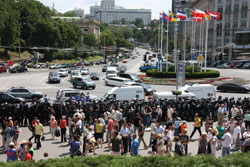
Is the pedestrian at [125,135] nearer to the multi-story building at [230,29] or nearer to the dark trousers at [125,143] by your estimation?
the dark trousers at [125,143]

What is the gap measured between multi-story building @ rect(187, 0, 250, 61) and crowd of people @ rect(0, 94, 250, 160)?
211 feet

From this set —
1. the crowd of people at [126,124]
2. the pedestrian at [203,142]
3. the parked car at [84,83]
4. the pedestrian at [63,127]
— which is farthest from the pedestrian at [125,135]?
the parked car at [84,83]

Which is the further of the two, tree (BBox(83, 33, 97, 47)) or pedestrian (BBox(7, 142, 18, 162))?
tree (BBox(83, 33, 97, 47))

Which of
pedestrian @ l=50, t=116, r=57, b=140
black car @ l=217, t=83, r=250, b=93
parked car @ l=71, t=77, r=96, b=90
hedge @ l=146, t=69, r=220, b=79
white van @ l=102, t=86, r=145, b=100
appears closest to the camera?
pedestrian @ l=50, t=116, r=57, b=140

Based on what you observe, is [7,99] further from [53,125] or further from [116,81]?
[116,81]

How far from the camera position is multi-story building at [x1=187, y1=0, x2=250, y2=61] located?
8356 cm

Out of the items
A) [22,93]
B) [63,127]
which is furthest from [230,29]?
[63,127]

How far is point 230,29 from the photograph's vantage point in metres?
87.8

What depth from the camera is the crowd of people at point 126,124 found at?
12.8 metres

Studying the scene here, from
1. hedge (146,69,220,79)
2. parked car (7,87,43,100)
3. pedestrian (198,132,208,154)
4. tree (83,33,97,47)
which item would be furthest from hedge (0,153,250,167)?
tree (83,33,97,47)

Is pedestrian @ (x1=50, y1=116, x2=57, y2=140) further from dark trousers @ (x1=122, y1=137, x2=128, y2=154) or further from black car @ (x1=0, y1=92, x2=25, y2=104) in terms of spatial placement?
black car @ (x1=0, y1=92, x2=25, y2=104)

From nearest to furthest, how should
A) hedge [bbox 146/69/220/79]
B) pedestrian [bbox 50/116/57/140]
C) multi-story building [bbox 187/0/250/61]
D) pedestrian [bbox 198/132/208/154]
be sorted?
pedestrian [bbox 198/132/208/154], pedestrian [bbox 50/116/57/140], hedge [bbox 146/69/220/79], multi-story building [bbox 187/0/250/61]

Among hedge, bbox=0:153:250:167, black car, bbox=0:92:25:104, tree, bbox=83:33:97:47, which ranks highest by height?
tree, bbox=83:33:97:47

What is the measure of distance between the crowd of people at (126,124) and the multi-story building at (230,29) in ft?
211
